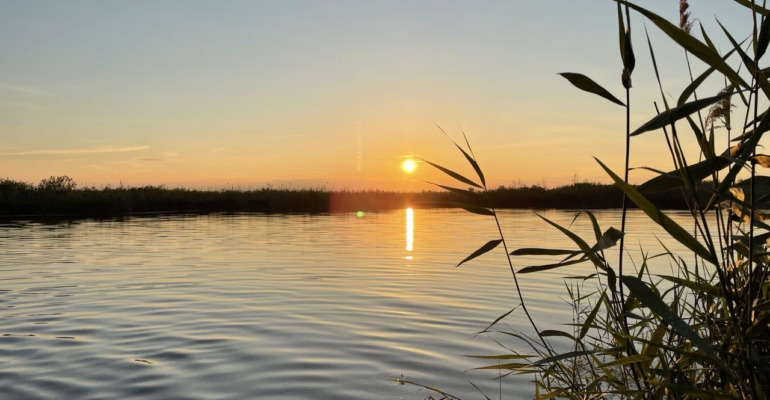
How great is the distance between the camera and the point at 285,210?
126ft

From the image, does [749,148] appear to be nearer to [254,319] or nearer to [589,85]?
[589,85]

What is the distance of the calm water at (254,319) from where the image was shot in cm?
485

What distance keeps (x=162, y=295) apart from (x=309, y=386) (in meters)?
4.90

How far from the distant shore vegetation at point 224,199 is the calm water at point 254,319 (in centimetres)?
1612

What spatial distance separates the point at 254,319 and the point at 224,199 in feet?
106

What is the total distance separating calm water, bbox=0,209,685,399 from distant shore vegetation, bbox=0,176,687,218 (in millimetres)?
16119

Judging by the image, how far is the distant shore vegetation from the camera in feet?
99.0

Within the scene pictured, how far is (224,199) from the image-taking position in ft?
127

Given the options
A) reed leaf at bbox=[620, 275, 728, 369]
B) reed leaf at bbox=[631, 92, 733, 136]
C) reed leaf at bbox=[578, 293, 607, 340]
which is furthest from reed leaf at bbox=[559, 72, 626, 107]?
reed leaf at bbox=[578, 293, 607, 340]

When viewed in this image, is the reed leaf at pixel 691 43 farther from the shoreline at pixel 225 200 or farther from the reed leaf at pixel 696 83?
the shoreline at pixel 225 200

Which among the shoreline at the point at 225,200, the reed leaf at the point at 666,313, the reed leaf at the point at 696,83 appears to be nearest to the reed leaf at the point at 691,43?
the reed leaf at the point at 696,83

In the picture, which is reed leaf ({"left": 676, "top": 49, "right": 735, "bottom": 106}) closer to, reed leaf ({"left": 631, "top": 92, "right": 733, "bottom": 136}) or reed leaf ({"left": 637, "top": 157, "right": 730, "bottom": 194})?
reed leaf ({"left": 631, "top": 92, "right": 733, "bottom": 136})

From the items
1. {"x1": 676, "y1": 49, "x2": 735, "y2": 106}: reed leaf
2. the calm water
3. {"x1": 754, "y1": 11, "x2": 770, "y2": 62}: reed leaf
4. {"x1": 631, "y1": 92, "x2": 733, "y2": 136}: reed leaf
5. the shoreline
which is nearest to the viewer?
{"x1": 631, "y1": 92, "x2": 733, "y2": 136}: reed leaf

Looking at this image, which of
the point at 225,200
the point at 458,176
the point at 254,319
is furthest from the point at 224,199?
the point at 458,176
